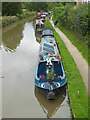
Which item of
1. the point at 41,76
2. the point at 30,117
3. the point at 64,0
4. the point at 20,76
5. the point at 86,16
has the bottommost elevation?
the point at 30,117

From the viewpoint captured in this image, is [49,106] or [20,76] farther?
[20,76]

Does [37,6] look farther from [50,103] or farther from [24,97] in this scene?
[50,103]

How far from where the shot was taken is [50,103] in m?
9.70

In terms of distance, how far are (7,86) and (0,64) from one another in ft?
13.7

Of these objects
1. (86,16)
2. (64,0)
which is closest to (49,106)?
(86,16)

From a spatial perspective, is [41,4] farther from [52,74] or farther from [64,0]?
[52,74]

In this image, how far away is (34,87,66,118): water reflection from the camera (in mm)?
9198

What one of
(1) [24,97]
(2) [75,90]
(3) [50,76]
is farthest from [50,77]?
(1) [24,97]

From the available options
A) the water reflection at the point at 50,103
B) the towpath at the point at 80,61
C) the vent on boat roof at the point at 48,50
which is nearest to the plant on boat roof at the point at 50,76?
the water reflection at the point at 50,103

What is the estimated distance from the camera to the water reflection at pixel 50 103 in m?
9.20

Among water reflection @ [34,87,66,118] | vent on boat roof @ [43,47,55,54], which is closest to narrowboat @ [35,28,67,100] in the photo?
water reflection @ [34,87,66,118]

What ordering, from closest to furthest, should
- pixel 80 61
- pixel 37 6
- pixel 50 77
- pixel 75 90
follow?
pixel 75 90, pixel 50 77, pixel 80 61, pixel 37 6

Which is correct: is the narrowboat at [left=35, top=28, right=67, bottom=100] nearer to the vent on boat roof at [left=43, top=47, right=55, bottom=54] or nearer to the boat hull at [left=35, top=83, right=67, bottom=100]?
the boat hull at [left=35, top=83, right=67, bottom=100]

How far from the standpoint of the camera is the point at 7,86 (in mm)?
11797
